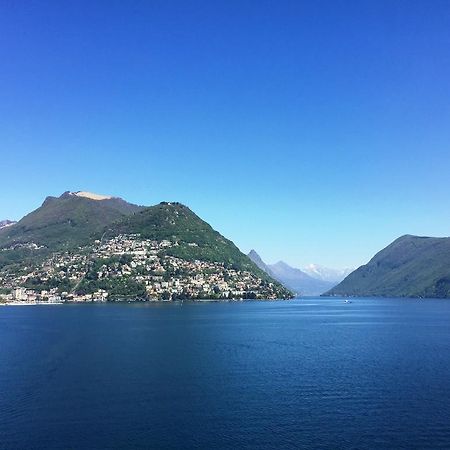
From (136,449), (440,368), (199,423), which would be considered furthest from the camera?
(440,368)

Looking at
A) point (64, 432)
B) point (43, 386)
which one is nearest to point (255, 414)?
point (64, 432)

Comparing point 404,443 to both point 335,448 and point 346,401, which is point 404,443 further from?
point 346,401

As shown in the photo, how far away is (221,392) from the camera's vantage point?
199 ft

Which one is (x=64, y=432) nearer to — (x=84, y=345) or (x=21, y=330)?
(x=84, y=345)

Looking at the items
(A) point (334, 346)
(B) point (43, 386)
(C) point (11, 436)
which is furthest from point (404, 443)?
(A) point (334, 346)

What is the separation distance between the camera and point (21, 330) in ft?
422

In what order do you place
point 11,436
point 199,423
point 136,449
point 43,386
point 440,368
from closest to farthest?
point 136,449
point 11,436
point 199,423
point 43,386
point 440,368

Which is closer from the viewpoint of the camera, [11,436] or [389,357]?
[11,436]

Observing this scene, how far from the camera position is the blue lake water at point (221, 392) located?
148ft

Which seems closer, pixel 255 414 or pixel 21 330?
pixel 255 414

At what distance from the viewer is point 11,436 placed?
44844 millimetres

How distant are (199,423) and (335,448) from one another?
14.1 metres

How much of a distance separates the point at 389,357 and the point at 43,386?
60.2 metres

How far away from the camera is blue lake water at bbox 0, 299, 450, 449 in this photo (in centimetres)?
4519
